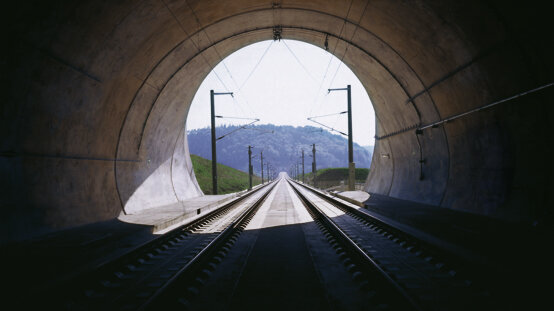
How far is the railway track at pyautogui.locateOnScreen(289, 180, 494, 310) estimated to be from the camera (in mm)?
4164

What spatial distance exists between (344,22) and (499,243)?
10.6 m

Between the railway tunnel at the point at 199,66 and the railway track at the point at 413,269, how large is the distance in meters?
3.48

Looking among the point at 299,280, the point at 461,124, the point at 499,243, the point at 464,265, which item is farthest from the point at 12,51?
the point at 461,124

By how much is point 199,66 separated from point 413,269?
1463 cm

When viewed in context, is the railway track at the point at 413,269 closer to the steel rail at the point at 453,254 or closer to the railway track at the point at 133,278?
the steel rail at the point at 453,254

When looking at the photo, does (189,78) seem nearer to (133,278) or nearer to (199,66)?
(199,66)

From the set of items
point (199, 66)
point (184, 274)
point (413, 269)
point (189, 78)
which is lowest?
point (413, 269)

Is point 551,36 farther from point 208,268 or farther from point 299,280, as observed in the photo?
point 208,268

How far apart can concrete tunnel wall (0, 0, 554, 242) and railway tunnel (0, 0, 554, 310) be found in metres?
0.04

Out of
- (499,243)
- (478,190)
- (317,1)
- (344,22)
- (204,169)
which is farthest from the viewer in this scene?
(204,169)

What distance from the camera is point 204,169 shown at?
53.8 m

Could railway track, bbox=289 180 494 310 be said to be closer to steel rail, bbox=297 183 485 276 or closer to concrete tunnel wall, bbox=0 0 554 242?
steel rail, bbox=297 183 485 276

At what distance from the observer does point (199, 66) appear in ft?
56.2

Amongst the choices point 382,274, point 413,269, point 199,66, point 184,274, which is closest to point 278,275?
point 184,274
